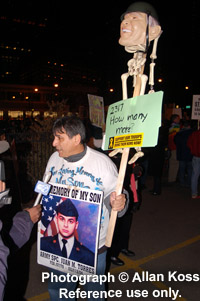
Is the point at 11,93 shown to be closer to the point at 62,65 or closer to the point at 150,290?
the point at 62,65

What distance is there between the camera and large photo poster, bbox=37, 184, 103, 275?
6.82ft

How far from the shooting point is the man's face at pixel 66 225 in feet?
7.10

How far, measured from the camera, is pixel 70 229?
86.0 inches

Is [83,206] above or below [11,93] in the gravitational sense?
below

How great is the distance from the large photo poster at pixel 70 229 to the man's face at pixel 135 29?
1216mm

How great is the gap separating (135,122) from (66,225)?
3.37 feet

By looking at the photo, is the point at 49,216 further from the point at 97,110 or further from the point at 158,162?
the point at 158,162

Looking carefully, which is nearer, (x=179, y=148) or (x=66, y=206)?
(x=66, y=206)

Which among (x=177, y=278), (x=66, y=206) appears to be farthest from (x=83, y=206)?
(x=177, y=278)

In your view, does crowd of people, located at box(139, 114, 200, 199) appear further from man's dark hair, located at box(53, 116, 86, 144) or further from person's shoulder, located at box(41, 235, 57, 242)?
person's shoulder, located at box(41, 235, 57, 242)

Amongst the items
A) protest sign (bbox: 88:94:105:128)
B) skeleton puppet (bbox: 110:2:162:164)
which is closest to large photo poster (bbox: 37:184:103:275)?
skeleton puppet (bbox: 110:2:162:164)

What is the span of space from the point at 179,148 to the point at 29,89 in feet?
244

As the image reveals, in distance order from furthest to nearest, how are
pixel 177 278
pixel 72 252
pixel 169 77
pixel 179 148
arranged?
pixel 169 77 < pixel 179 148 < pixel 177 278 < pixel 72 252

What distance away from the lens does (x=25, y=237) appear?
1.86 m
